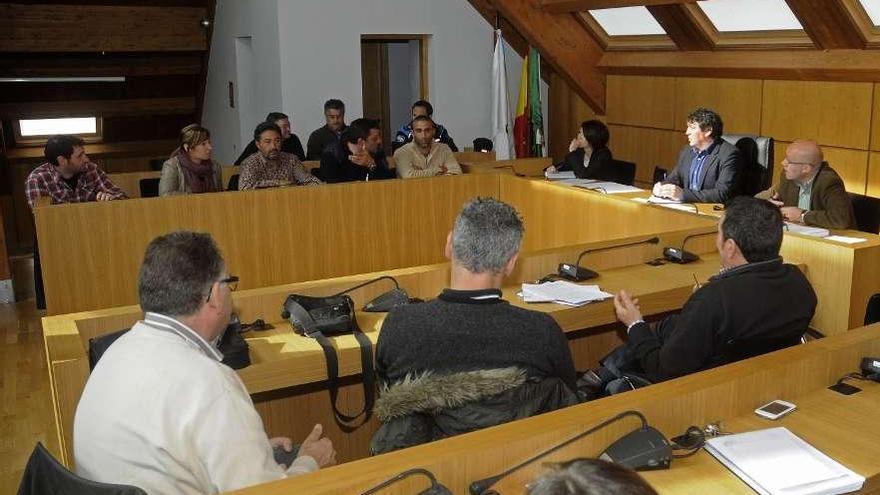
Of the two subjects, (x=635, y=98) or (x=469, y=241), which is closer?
(x=469, y=241)

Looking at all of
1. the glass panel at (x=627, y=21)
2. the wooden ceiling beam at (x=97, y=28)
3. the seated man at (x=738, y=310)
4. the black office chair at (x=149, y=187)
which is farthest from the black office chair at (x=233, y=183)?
the seated man at (x=738, y=310)

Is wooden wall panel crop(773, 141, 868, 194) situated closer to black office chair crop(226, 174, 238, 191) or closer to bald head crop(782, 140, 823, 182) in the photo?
bald head crop(782, 140, 823, 182)

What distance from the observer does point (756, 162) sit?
4848mm

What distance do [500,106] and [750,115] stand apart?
2460mm

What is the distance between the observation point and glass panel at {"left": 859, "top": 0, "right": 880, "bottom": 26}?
16.3ft

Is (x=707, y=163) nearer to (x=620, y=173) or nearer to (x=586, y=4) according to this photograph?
(x=620, y=173)

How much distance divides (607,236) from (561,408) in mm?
2700

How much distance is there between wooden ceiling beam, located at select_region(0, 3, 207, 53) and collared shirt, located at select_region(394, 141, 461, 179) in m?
3.49

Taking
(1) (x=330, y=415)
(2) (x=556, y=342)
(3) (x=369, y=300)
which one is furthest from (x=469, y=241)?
(1) (x=330, y=415)

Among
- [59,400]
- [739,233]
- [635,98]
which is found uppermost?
[635,98]

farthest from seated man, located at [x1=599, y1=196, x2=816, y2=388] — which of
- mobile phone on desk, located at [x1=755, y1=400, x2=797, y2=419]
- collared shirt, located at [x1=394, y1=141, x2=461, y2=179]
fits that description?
collared shirt, located at [x1=394, y1=141, x2=461, y2=179]

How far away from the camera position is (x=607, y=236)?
449cm

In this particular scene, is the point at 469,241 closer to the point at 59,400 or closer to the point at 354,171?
the point at 59,400

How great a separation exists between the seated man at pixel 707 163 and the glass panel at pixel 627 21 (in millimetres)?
2321
